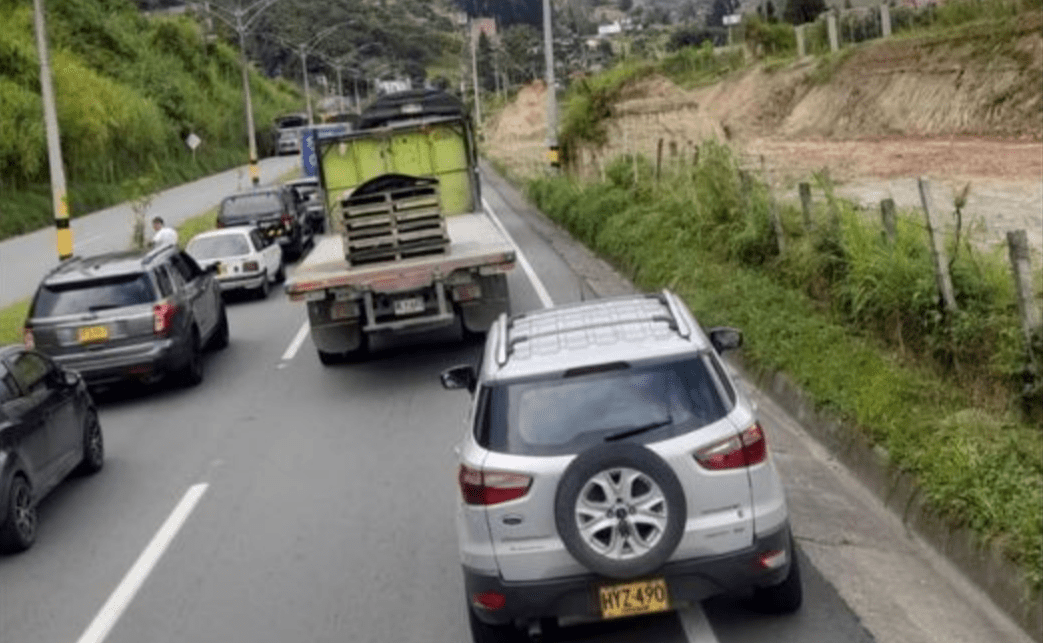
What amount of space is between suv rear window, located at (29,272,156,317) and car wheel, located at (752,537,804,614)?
10.5 metres

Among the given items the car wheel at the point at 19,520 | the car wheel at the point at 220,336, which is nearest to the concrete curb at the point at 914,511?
the car wheel at the point at 19,520

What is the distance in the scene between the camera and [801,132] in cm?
5469

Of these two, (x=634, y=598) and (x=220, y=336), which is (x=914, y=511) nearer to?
(x=634, y=598)

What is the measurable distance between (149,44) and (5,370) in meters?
80.0

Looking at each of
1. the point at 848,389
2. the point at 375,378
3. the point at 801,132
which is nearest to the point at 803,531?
the point at 848,389

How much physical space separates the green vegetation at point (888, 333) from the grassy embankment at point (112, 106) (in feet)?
61.8

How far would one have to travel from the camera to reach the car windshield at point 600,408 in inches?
274

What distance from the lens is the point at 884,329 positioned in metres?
12.9

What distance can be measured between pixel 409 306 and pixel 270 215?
51.0ft

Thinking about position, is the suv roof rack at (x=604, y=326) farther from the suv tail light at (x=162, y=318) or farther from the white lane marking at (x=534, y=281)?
the white lane marking at (x=534, y=281)

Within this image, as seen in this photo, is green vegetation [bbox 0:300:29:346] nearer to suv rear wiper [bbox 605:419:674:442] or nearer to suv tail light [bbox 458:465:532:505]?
suv tail light [bbox 458:465:532:505]

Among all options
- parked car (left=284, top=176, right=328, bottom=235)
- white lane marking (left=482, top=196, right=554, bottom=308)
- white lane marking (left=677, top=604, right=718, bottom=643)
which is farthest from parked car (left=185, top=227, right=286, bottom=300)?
white lane marking (left=677, top=604, right=718, bottom=643)

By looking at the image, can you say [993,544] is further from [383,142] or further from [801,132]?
[801,132]

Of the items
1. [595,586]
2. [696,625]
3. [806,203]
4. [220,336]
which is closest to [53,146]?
[220,336]
